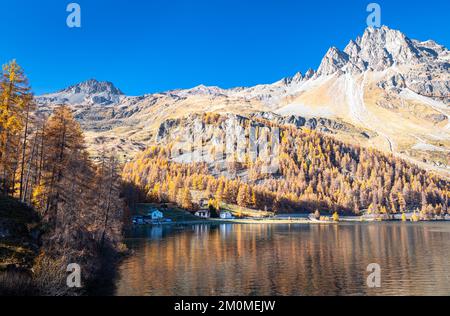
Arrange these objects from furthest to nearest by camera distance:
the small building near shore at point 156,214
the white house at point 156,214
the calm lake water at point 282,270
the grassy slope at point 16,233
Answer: the white house at point 156,214 < the small building near shore at point 156,214 < the calm lake water at point 282,270 < the grassy slope at point 16,233

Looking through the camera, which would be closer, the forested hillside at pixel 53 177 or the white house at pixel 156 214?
the forested hillside at pixel 53 177

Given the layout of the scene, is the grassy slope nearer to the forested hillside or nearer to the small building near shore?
the forested hillside

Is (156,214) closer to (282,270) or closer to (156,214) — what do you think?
(156,214)

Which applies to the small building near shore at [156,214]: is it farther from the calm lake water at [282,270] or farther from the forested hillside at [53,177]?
the forested hillside at [53,177]

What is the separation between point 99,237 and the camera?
63.4 meters

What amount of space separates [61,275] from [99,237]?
27.1 meters

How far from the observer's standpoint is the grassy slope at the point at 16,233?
3591 cm

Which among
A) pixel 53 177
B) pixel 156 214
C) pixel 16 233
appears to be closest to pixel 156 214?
pixel 156 214

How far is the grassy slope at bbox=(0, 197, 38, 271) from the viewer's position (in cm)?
3591

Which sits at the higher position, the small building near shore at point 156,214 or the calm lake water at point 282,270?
the small building near shore at point 156,214

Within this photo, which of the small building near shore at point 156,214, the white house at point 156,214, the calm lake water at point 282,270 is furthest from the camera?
the white house at point 156,214

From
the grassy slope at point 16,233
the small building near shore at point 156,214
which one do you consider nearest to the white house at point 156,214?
the small building near shore at point 156,214

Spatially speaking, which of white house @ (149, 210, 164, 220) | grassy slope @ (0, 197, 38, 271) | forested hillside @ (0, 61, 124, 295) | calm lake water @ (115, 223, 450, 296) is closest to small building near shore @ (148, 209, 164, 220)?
white house @ (149, 210, 164, 220)
